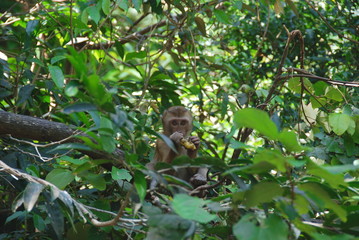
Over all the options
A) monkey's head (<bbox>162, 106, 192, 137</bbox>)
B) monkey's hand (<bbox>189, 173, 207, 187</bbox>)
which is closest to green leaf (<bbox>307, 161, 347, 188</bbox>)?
monkey's hand (<bbox>189, 173, 207, 187</bbox>)

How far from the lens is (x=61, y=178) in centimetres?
316

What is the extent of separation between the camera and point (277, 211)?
7.83 feet

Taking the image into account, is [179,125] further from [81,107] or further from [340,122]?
[81,107]

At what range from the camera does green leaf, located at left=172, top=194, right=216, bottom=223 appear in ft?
6.41

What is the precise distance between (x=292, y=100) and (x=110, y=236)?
2.98 meters

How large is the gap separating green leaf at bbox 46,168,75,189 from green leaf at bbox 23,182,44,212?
1.39 feet

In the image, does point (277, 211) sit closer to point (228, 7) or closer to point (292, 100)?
point (292, 100)

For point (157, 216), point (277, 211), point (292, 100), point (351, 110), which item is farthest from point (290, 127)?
point (157, 216)

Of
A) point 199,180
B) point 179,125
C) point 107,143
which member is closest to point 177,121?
point 179,125

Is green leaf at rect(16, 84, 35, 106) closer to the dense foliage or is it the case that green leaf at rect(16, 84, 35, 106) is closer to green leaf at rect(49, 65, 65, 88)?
the dense foliage

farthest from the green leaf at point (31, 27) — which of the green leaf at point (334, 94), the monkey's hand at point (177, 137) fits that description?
the green leaf at point (334, 94)

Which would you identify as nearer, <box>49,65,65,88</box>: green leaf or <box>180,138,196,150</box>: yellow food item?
<box>49,65,65,88</box>: green leaf

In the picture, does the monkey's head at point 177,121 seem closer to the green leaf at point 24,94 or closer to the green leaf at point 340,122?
the green leaf at point 24,94

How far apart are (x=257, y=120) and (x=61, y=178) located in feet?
5.27
